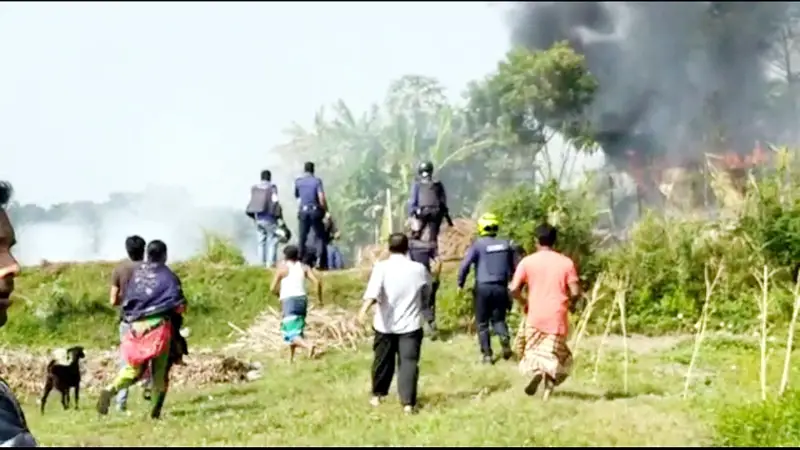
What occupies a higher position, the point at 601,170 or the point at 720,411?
the point at 601,170

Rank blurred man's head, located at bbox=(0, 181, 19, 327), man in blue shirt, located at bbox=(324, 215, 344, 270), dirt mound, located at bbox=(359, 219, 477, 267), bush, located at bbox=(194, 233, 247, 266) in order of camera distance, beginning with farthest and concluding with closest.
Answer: bush, located at bbox=(194, 233, 247, 266) → dirt mound, located at bbox=(359, 219, 477, 267) → man in blue shirt, located at bbox=(324, 215, 344, 270) → blurred man's head, located at bbox=(0, 181, 19, 327)

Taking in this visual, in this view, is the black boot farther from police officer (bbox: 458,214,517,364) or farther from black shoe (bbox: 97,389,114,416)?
police officer (bbox: 458,214,517,364)

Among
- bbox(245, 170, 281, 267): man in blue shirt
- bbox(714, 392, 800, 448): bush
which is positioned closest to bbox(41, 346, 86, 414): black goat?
bbox(714, 392, 800, 448): bush

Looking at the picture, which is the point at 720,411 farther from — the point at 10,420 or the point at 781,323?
the point at 10,420

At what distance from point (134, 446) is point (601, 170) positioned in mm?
22865

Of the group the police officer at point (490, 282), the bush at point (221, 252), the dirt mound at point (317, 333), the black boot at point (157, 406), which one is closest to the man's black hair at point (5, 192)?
the black boot at point (157, 406)

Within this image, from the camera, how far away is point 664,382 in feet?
30.5

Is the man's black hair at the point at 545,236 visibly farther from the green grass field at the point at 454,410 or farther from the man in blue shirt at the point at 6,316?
the man in blue shirt at the point at 6,316

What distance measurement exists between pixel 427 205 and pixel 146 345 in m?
4.70

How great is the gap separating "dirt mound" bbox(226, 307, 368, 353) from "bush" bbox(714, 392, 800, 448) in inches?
212

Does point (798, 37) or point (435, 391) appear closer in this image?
point (435, 391)

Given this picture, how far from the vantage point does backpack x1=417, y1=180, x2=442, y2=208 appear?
12.1 metres

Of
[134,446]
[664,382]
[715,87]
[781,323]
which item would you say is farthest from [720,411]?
[715,87]

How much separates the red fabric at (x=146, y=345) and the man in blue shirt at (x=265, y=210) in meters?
7.08
